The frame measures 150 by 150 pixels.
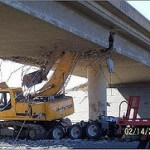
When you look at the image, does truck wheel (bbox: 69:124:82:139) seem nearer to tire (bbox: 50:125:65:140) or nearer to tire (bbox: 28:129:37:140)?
tire (bbox: 50:125:65:140)

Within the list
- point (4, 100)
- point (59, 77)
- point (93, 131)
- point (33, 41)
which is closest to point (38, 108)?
point (4, 100)

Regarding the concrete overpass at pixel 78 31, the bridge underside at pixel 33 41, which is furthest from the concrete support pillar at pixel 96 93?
the bridge underside at pixel 33 41

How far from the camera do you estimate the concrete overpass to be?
15.6 m

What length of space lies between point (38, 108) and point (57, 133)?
144 centimetres

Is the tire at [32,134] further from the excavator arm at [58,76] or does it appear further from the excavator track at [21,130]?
the excavator arm at [58,76]

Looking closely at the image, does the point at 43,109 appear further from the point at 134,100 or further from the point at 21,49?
the point at 134,100

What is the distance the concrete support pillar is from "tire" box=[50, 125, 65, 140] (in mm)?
A: 7048

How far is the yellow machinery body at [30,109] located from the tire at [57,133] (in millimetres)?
550

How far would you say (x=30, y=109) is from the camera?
67.2 ft

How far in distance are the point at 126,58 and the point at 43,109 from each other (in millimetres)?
7666

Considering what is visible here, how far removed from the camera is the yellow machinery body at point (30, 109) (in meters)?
20.5

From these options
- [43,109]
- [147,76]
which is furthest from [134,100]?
[147,76]

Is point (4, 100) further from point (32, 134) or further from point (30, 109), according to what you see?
point (32, 134)

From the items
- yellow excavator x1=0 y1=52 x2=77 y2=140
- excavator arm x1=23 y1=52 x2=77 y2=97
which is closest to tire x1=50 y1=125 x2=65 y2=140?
yellow excavator x1=0 y1=52 x2=77 y2=140
